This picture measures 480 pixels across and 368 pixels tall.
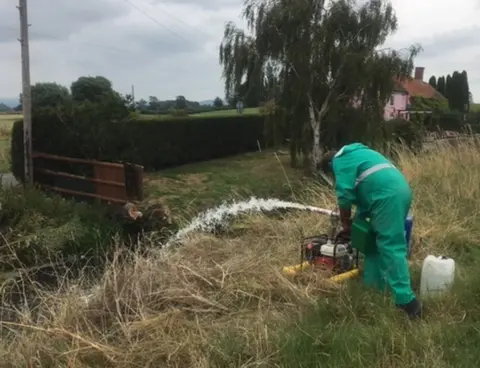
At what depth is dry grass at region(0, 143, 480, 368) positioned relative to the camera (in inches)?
145

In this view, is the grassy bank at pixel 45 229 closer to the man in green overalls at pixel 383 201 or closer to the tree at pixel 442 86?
the man in green overalls at pixel 383 201

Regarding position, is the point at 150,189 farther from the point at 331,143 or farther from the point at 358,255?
the point at 358,255

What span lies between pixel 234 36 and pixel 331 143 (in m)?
4.41

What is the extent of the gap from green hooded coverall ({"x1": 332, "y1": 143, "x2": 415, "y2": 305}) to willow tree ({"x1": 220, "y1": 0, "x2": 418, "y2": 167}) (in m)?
12.3

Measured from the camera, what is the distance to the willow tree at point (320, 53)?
55.6 feet

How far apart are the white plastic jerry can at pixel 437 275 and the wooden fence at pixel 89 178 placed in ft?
18.9

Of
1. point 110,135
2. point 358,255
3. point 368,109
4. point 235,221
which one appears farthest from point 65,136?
point 368,109

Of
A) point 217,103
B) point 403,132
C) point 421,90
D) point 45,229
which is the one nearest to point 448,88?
point 421,90

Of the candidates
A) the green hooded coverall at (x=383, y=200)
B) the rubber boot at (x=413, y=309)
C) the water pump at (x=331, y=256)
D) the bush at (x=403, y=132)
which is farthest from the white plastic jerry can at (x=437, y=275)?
the bush at (x=403, y=132)

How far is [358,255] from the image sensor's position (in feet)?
17.8

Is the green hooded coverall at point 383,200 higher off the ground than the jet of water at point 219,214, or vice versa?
the green hooded coverall at point 383,200

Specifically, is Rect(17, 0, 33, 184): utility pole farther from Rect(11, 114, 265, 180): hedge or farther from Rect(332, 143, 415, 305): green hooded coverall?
Rect(332, 143, 415, 305): green hooded coverall

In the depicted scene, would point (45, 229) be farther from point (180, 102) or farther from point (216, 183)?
point (180, 102)

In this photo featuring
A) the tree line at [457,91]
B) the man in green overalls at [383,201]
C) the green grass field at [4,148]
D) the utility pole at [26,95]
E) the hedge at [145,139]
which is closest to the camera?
the man in green overalls at [383,201]
